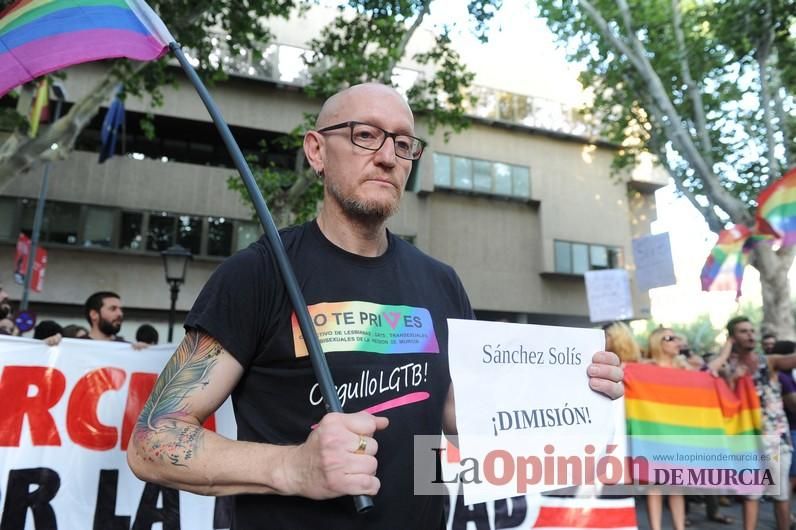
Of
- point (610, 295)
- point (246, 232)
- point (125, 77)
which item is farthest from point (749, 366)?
point (246, 232)

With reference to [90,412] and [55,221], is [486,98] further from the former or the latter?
[90,412]

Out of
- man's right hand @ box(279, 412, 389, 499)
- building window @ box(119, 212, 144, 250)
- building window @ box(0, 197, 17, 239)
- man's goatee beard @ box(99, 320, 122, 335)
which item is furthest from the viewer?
building window @ box(119, 212, 144, 250)

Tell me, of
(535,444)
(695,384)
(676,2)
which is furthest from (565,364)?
(676,2)

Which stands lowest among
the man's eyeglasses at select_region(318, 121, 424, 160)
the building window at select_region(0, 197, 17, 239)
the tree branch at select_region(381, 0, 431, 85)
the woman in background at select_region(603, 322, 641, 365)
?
the woman in background at select_region(603, 322, 641, 365)

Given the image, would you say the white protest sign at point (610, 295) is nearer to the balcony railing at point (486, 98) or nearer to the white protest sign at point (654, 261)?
the white protest sign at point (654, 261)

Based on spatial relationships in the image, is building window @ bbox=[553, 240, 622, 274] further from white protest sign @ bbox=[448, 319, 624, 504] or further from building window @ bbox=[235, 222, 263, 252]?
white protest sign @ bbox=[448, 319, 624, 504]

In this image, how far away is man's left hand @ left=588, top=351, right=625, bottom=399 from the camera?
173 cm

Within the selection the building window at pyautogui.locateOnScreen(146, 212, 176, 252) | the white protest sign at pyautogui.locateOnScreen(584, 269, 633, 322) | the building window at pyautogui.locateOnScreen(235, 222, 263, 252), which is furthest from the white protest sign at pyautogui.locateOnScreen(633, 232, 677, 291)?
the building window at pyautogui.locateOnScreen(146, 212, 176, 252)

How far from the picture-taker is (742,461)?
544 centimetres

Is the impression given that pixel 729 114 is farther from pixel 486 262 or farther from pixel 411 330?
pixel 411 330

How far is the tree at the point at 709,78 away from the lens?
10766mm

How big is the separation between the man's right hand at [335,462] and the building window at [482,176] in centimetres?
1951

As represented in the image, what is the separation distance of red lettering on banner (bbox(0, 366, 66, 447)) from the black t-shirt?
9.61 ft

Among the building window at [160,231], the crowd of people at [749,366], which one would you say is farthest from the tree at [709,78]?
the building window at [160,231]
